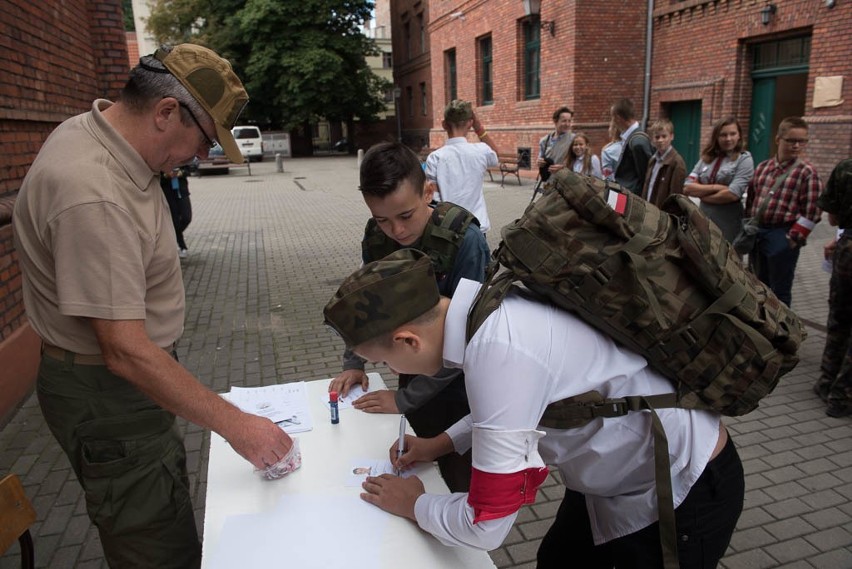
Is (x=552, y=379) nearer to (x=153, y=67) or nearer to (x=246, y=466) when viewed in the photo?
(x=246, y=466)

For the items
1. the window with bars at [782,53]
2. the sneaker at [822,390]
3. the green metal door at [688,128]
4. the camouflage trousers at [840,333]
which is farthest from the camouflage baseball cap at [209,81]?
the green metal door at [688,128]

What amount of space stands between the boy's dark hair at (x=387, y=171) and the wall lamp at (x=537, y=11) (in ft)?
46.3

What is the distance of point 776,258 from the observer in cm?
486

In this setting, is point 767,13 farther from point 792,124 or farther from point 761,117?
point 792,124

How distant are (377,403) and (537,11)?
15350 mm

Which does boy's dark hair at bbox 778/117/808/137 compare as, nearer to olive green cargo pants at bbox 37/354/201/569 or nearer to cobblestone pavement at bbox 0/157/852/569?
cobblestone pavement at bbox 0/157/852/569

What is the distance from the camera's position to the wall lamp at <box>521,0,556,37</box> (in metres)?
14.8

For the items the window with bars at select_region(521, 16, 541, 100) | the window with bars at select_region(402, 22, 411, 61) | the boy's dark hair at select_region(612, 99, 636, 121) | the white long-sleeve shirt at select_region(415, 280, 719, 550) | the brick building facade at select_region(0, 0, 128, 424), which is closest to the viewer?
the white long-sleeve shirt at select_region(415, 280, 719, 550)

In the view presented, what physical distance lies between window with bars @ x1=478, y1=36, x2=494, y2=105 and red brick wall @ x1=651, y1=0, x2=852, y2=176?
268 inches

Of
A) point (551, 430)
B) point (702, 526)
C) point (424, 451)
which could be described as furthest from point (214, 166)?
point (702, 526)

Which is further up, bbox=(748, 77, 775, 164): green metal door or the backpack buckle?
bbox=(748, 77, 775, 164): green metal door

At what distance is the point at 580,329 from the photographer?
1.33m

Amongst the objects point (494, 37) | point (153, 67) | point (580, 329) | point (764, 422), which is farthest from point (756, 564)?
point (494, 37)

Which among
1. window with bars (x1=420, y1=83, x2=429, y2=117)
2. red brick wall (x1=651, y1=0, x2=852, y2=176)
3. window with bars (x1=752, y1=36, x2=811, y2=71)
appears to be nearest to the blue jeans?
red brick wall (x1=651, y1=0, x2=852, y2=176)
